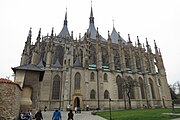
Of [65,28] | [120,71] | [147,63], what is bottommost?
[120,71]

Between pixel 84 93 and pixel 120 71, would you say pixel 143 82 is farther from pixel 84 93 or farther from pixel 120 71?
pixel 84 93

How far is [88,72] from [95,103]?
6.41 metres

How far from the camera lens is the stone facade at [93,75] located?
2866 centimetres

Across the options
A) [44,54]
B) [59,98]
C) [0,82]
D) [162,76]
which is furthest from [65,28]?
[0,82]

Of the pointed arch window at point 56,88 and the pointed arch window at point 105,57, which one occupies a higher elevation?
the pointed arch window at point 105,57

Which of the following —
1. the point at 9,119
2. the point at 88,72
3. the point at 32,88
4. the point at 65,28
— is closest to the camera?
the point at 9,119

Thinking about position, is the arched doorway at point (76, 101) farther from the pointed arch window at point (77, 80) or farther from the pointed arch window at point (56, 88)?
the pointed arch window at point (56, 88)

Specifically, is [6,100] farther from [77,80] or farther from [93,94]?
[93,94]

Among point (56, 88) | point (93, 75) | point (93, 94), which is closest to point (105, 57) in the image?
point (93, 75)

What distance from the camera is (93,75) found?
31328 millimetres

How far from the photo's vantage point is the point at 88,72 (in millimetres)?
30641

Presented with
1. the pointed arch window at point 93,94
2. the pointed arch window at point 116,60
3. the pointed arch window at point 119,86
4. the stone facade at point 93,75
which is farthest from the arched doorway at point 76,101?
the pointed arch window at point 116,60

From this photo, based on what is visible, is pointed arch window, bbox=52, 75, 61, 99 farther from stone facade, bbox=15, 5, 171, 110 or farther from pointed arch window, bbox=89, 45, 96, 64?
pointed arch window, bbox=89, 45, 96, 64

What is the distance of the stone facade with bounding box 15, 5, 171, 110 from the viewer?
28.7 metres
